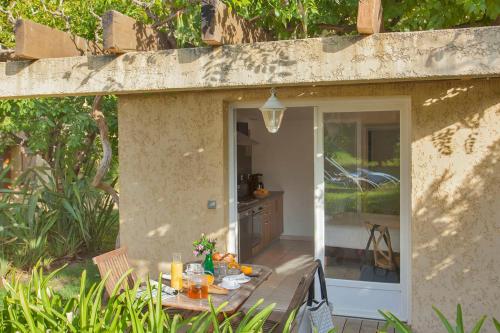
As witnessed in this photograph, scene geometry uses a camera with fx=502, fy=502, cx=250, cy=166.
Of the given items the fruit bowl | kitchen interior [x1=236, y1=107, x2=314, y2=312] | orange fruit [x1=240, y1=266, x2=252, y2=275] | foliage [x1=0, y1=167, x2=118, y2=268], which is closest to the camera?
orange fruit [x1=240, y1=266, x2=252, y2=275]

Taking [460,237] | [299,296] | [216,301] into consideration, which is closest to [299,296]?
[299,296]

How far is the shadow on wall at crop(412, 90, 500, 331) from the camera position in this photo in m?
5.09

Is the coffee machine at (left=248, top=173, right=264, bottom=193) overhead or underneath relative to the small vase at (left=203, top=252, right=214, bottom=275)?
overhead

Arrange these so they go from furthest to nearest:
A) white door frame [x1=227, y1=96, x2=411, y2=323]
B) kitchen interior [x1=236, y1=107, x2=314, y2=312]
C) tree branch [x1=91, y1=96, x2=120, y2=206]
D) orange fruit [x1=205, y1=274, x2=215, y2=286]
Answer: kitchen interior [x1=236, y1=107, x2=314, y2=312] < tree branch [x1=91, y1=96, x2=120, y2=206] < white door frame [x1=227, y1=96, x2=411, y2=323] < orange fruit [x1=205, y1=274, x2=215, y2=286]

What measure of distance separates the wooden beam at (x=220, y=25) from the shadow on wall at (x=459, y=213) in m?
2.22

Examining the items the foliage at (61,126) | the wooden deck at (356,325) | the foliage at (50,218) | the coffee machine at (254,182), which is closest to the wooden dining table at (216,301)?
the wooden deck at (356,325)

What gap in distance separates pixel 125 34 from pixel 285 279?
4817mm

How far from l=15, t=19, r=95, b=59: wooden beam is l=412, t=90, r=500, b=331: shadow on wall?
11.8 feet

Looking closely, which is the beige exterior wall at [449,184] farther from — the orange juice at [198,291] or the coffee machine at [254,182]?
the coffee machine at [254,182]

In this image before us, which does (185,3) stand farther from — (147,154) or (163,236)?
(163,236)

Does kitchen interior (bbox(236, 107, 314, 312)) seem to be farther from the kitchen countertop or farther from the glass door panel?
the glass door panel

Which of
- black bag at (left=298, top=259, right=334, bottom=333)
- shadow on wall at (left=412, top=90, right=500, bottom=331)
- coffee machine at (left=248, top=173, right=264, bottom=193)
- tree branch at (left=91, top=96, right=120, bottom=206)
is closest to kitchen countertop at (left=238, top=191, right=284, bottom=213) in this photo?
coffee machine at (left=248, top=173, right=264, bottom=193)

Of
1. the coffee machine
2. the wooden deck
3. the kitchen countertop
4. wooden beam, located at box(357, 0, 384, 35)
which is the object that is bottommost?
the wooden deck

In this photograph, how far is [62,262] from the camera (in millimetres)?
8695
